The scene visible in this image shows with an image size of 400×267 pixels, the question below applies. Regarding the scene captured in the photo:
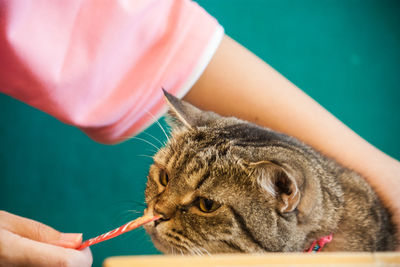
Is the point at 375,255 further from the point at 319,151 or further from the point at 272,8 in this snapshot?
the point at 272,8

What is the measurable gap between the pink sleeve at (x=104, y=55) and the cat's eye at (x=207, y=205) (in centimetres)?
28

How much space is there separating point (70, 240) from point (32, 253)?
2.7 inches

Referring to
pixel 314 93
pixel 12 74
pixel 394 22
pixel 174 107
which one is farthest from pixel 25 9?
pixel 394 22

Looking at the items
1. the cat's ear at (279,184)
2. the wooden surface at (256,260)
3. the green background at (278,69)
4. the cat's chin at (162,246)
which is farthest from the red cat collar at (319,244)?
the green background at (278,69)

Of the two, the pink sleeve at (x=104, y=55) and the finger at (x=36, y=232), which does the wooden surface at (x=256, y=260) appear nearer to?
the finger at (x=36, y=232)

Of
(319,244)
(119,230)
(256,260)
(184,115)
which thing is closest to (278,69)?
(184,115)

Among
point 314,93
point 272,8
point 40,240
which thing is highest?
point 272,8

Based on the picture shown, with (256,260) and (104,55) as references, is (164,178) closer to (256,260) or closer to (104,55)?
(104,55)

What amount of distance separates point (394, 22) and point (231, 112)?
0.77 meters

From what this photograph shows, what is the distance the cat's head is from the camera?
1.91 feet

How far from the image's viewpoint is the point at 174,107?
701 millimetres

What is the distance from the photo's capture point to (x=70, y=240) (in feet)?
1.99

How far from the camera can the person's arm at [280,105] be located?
0.85 m

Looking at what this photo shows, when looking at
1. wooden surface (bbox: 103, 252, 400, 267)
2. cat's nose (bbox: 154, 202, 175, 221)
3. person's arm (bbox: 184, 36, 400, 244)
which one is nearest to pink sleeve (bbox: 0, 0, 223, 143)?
person's arm (bbox: 184, 36, 400, 244)
